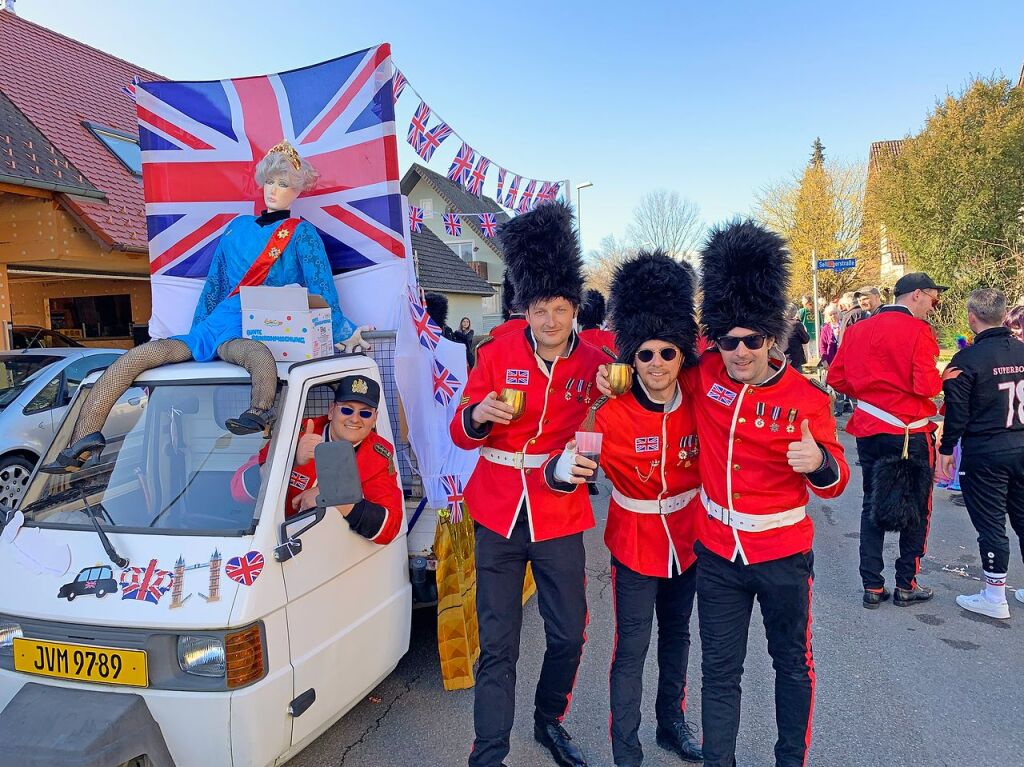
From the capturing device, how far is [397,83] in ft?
14.7

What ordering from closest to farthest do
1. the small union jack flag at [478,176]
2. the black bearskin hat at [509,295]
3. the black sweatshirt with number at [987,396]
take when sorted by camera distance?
the black bearskin hat at [509,295] < the black sweatshirt with number at [987,396] < the small union jack flag at [478,176]

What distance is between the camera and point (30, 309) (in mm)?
13758

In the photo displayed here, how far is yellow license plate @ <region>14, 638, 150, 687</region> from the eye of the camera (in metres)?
2.36

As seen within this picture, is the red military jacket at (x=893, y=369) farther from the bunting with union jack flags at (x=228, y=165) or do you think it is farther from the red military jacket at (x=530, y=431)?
A: the bunting with union jack flags at (x=228, y=165)

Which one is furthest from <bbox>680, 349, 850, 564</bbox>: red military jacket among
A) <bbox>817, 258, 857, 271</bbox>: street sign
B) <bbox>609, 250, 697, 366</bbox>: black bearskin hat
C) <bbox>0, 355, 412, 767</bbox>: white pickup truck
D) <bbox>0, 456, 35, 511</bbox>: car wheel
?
<bbox>817, 258, 857, 271</bbox>: street sign

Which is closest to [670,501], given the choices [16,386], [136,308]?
[16,386]

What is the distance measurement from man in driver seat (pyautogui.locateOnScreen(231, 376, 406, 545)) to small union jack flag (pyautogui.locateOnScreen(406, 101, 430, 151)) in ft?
6.84

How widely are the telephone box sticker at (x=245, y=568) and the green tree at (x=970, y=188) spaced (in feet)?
61.3

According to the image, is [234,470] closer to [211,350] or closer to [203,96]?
[211,350]

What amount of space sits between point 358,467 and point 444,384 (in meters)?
1.26

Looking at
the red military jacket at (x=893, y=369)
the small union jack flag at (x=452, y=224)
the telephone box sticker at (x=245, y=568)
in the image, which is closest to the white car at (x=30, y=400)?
the small union jack flag at (x=452, y=224)

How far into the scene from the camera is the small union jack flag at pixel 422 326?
14.1 feet

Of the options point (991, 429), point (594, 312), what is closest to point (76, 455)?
point (991, 429)

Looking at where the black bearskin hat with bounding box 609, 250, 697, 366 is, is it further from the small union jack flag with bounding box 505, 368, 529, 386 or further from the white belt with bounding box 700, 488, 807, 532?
the white belt with bounding box 700, 488, 807, 532
